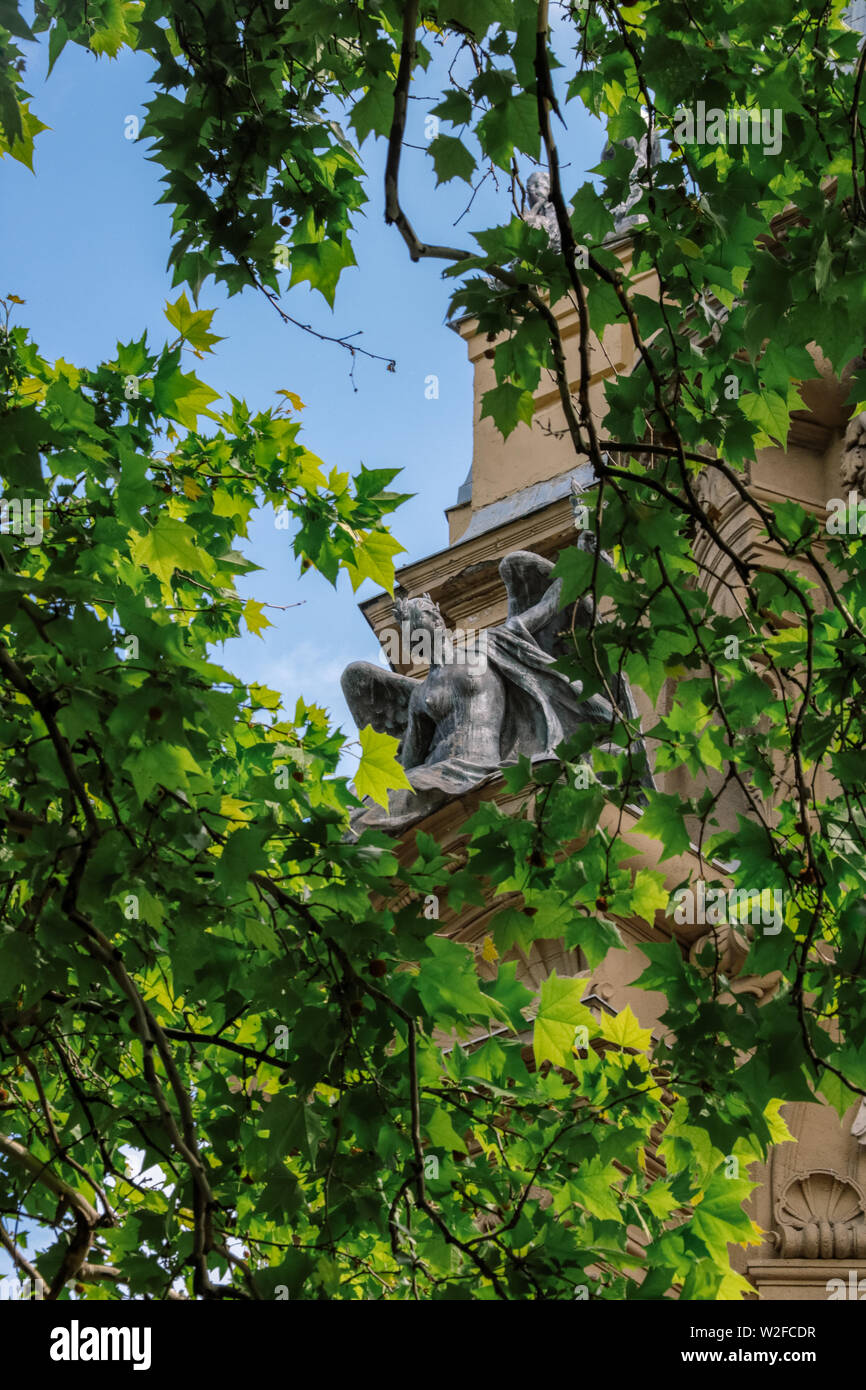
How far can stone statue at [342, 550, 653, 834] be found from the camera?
38.4ft

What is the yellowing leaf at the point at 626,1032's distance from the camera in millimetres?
7590

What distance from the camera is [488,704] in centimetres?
1245

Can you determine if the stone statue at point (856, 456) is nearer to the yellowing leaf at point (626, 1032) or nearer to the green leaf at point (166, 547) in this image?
the yellowing leaf at point (626, 1032)

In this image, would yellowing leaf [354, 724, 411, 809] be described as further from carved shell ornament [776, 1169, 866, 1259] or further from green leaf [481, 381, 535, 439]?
carved shell ornament [776, 1169, 866, 1259]

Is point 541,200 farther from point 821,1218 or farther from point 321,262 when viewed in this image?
point 321,262

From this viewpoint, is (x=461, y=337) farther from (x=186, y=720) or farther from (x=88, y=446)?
(x=186, y=720)

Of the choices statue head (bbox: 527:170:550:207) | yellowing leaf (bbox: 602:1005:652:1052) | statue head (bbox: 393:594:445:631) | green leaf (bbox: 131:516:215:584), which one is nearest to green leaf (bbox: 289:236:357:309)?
green leaf (bbox: 131:516:215:584)

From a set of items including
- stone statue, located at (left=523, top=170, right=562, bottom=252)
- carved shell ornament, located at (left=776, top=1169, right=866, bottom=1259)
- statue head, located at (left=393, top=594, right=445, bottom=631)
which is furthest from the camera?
stone statue, located at (left=523, top=170, right=562, bottom=252)

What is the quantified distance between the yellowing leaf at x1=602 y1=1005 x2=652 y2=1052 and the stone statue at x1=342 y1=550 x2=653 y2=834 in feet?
12.2

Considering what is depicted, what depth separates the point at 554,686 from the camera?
12430mm

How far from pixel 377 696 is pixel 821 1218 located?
5.93 metres

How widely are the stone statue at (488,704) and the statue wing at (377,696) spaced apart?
0.63 ft

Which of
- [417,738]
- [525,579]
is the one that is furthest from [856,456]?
[417,738]

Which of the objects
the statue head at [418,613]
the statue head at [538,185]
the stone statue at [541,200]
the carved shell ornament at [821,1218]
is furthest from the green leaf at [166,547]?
the statue head at [538,185]
